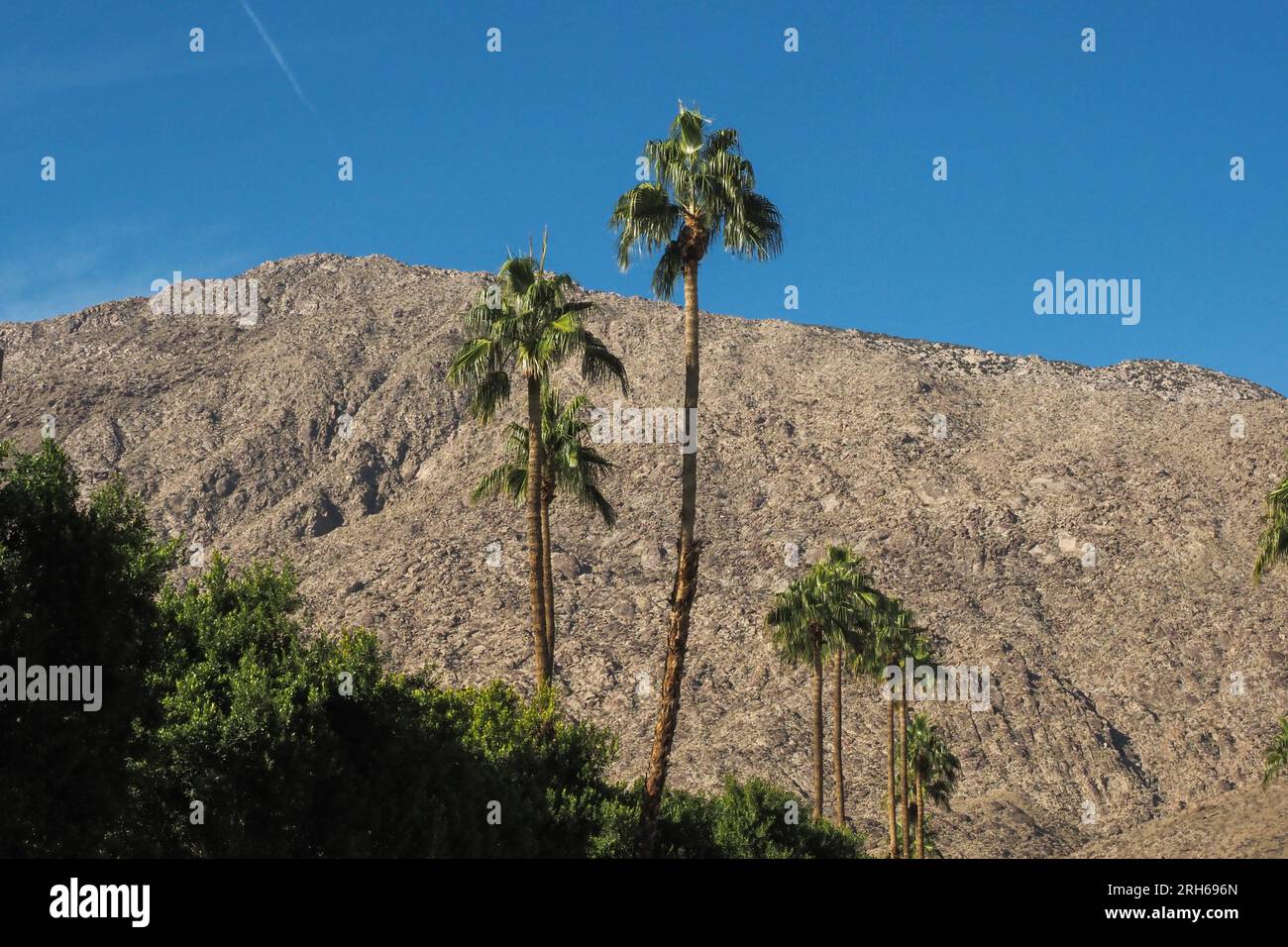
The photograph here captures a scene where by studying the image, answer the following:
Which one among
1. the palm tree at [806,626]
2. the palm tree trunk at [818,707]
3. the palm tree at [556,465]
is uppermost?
the palm tree at [556,465]

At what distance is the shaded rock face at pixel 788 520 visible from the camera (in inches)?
3652

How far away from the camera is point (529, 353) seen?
95.5ft

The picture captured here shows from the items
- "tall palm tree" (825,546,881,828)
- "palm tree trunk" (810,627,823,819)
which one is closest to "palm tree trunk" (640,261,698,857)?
"tall palm tree" (825,546,881,828)

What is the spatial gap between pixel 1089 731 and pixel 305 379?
3926 inches

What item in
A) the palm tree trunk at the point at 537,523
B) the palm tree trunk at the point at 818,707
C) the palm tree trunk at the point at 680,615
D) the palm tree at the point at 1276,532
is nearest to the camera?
the palm tree trunk at the point at 680,615

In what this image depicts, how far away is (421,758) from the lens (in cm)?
2298

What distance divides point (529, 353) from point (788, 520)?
9310 cm

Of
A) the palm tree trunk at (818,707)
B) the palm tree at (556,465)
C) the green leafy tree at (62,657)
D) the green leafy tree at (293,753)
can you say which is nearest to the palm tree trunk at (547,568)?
the palm tree at (556,465)

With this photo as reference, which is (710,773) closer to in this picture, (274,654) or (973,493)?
(973,493)

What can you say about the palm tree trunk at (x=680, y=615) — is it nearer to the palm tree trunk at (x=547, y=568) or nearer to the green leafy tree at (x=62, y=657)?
the palm tree trunk at (x=547, y=568)

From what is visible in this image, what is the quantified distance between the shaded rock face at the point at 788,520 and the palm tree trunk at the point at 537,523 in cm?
5414

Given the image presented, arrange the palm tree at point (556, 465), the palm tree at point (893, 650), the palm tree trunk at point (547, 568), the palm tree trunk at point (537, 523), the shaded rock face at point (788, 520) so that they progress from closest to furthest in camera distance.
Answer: the palm tree trunk at point (537, 523) → the palm tree trunk at point (547, 568) → the palm tree at point (556, 465) → the palm tree at point (893, 650) → the shaded rock face at point (788, 520)
